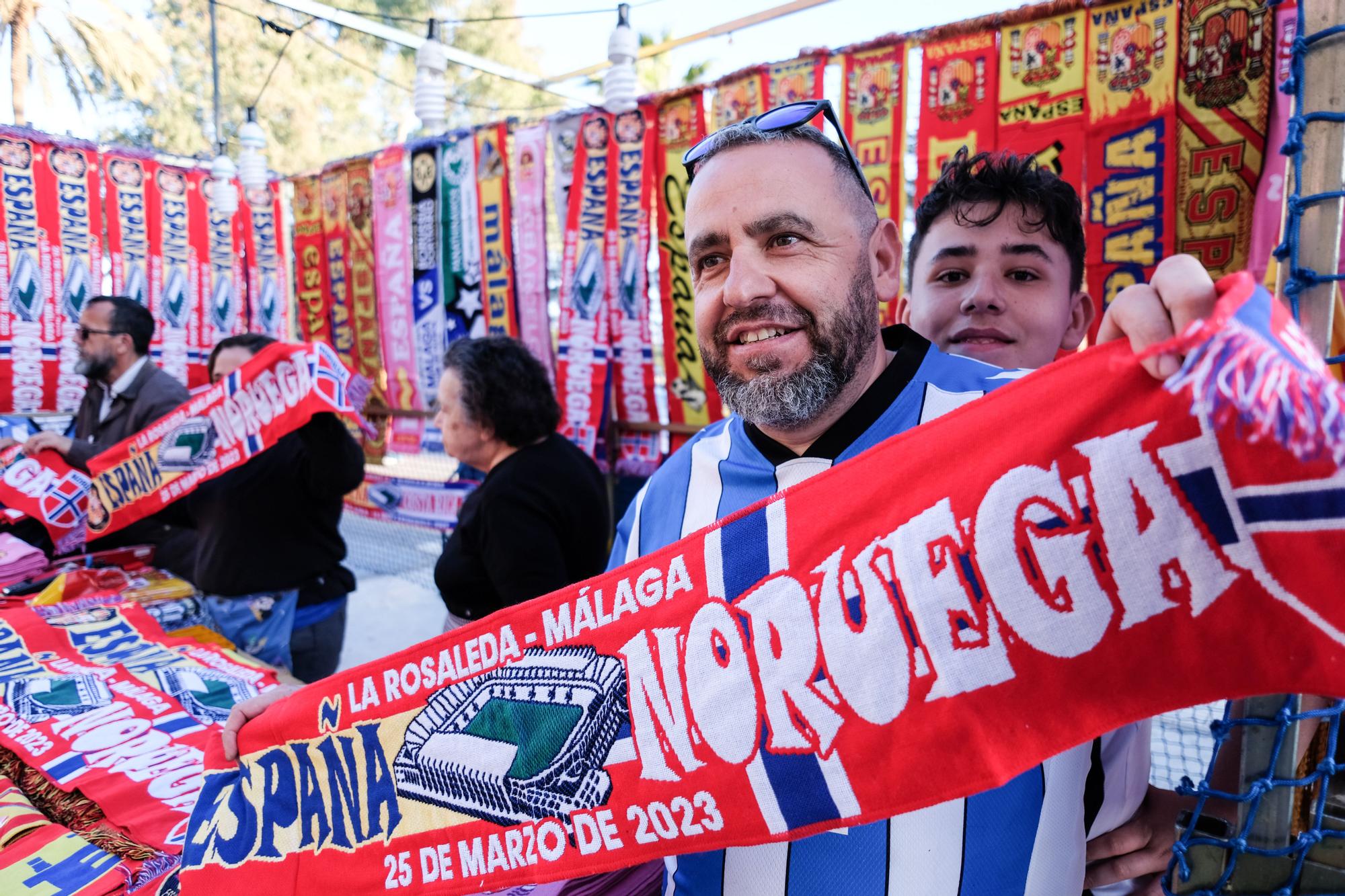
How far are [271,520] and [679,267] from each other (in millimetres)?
2009

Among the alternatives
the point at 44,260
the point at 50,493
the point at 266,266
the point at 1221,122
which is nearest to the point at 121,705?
the point at 50,493

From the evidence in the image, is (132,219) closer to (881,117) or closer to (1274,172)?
(881,117)

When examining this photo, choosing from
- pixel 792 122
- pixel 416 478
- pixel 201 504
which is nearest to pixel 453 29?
pixel 416 478

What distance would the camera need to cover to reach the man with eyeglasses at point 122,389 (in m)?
3.40

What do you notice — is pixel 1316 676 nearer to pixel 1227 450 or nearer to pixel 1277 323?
pixel 1227 450

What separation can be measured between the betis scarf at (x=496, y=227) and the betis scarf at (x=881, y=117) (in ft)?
6.46

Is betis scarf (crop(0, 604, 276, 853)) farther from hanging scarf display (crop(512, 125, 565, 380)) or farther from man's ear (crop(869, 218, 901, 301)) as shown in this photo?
hanging scarf display (crop(512, 125, 565, 380))

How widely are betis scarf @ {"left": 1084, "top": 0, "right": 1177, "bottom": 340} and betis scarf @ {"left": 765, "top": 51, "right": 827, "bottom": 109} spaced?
38.0 inches

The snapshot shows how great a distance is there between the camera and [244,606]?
285 cm

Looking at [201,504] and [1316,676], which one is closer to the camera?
[1316,676]

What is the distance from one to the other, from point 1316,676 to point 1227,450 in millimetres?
197

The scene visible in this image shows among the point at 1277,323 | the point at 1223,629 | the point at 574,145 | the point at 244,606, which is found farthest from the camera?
the point at 574,145

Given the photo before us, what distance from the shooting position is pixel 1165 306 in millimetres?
668

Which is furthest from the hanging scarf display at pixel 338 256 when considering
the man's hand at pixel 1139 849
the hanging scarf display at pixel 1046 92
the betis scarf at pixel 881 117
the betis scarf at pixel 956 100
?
the man's hand at pixel 1139 849
